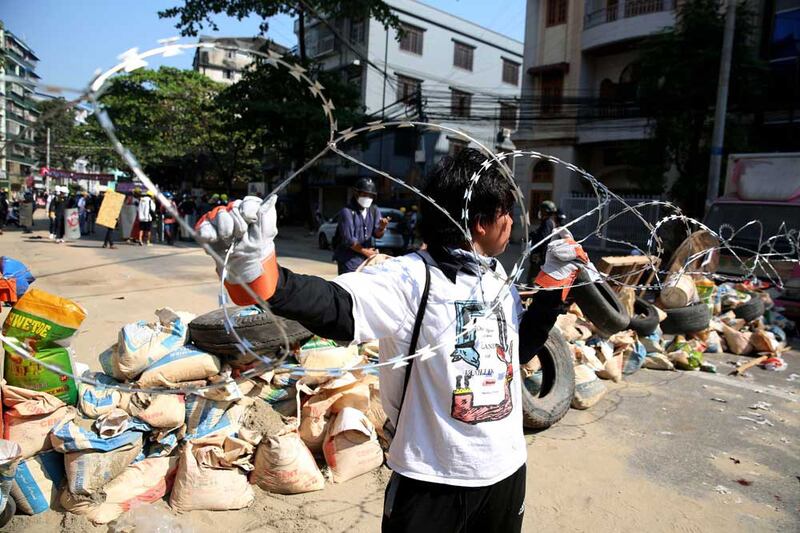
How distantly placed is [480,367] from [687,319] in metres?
5.68

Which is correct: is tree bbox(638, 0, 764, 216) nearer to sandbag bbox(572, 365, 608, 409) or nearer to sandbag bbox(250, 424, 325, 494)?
sandbag bbox(572, 365, 608, 409)

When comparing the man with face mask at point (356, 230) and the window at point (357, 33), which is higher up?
the window at point (357, 33)

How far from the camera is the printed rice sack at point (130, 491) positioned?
8.97 feet

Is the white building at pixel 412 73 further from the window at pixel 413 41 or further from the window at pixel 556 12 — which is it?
the window at pixel 556 12

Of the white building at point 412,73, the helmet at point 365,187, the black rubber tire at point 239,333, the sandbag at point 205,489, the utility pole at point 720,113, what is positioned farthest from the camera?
the white building at point 412,73

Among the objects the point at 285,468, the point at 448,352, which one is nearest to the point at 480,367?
the point at 448,352

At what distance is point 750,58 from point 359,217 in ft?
46.0

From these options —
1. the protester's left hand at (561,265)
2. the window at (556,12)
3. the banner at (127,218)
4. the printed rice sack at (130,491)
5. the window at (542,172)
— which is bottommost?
the printed rice sack at (130,491)

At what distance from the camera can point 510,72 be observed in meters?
34.5

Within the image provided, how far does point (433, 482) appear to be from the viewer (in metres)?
1.51

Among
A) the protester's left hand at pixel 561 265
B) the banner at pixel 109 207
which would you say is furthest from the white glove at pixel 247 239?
the banner at pixel 109 207

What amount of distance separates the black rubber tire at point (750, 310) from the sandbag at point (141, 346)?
23.4 ft

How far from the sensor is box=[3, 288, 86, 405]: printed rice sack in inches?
124

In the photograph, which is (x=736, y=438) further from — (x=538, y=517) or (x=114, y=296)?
(x=114, y=296)
